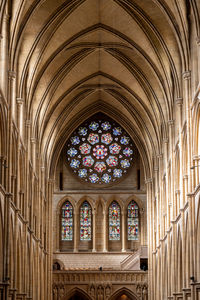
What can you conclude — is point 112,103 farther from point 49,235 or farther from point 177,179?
point 177,179

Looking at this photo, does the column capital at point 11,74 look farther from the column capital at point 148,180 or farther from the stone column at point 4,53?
the column capital at point 148,180

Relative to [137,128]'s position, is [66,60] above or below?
above

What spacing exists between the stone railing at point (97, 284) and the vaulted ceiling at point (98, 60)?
9723 millimetres

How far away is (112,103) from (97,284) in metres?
14.7

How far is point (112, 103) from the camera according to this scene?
49969mm

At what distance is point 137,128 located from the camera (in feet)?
162

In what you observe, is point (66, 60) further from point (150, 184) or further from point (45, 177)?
point (150, 184)

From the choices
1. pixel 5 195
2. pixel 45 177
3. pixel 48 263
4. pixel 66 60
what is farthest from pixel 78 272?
pixel 5 195

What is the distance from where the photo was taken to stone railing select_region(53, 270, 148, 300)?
48125 millimetres

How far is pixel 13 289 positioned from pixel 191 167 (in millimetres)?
10318

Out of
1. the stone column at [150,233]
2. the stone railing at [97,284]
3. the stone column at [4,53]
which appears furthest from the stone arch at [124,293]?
the stone column at [4,53]

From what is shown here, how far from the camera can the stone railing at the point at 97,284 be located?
158 feet

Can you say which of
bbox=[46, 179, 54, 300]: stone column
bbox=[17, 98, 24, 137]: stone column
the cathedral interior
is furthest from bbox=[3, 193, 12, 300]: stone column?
bbox=[46, 179, 54, 300]: stone column

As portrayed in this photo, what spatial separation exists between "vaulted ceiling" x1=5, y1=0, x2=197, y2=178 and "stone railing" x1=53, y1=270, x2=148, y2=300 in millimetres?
9723
